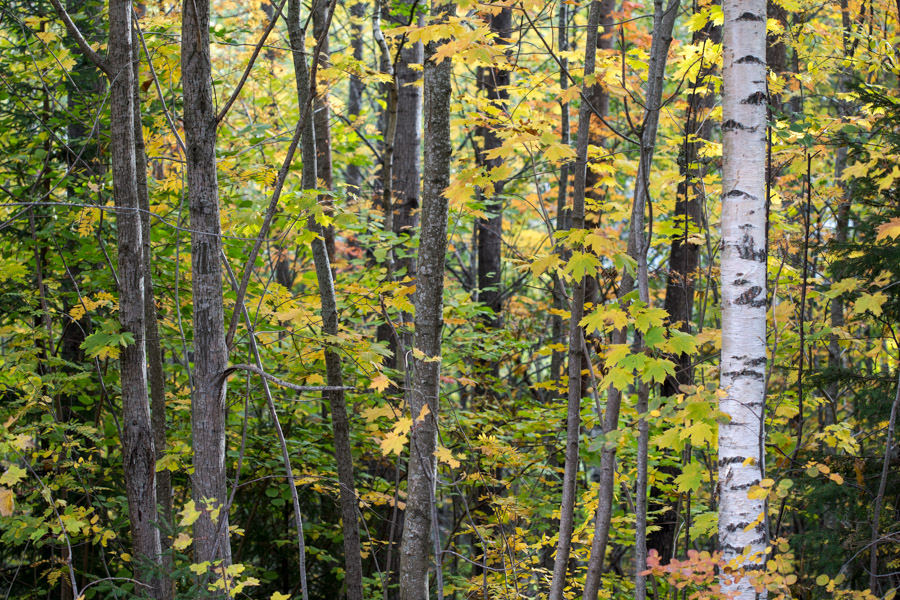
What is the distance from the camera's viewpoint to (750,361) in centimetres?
285

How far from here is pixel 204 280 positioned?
2984 mm

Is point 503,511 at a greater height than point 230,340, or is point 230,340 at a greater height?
point 230,340

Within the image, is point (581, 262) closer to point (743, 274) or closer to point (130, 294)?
point (743, 274)

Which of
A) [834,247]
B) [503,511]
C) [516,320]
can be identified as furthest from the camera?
[516,320]

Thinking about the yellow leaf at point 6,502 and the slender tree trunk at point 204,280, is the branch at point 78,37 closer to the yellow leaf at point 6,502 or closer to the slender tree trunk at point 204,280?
the slender tree trunk at point 204,280

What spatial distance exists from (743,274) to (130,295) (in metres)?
3.06

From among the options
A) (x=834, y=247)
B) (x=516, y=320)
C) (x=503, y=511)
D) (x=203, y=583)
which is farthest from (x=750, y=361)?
(x=516, y=320)

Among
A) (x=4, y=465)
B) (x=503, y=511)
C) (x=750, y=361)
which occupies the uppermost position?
(x=750, y=361)

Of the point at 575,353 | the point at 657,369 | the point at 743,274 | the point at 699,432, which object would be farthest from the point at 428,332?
the point at 743,274

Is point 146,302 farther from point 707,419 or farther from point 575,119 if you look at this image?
point 575,119

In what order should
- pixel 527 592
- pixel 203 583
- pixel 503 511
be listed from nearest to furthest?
pixel 203 583
pixel 503 511
pixel 527 592

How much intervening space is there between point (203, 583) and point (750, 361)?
272cm

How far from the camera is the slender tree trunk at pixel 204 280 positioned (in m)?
2.93

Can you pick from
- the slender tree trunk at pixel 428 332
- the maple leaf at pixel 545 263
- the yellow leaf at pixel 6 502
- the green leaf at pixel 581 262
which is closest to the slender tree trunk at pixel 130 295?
the yellow leaf at pixel 6 502
